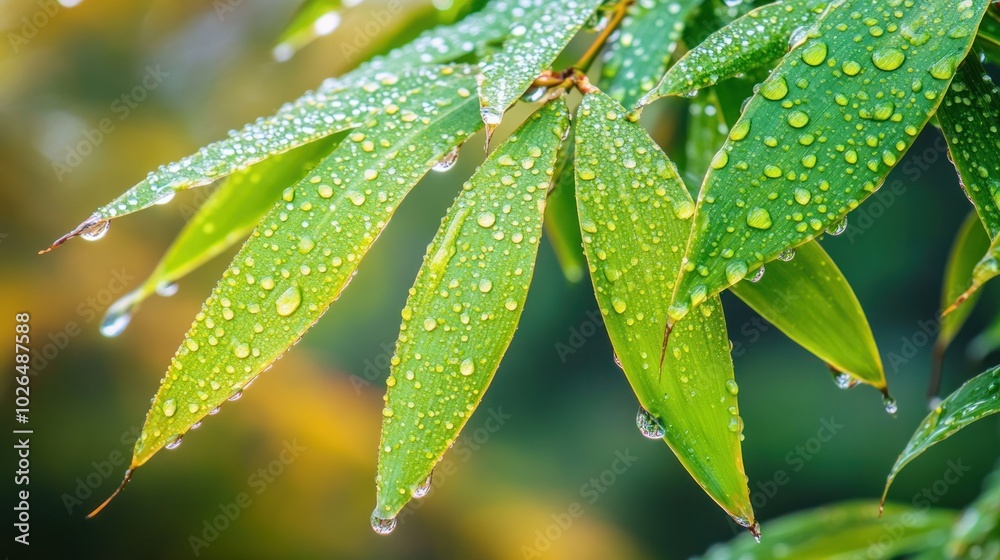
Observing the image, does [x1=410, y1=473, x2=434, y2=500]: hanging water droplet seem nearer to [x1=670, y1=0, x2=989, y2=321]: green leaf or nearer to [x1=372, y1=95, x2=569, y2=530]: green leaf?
[x1=372, y1=95, x2=569, y2=530]: green leaf

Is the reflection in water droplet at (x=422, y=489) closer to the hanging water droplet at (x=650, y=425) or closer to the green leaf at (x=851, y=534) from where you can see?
the hanging water droplet at (x=650, y=425)

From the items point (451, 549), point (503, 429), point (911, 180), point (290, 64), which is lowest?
point (451, 549)

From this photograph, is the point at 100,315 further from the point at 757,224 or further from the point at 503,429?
the point at 757,224

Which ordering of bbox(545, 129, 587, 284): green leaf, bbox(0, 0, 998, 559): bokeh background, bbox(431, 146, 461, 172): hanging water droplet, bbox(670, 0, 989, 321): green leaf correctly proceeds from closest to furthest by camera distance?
bbox(670, 0, 989, 321): green leaf → bbox(431, 146, 461, 172): hanging water droplet → bbox(545, 129, 587, 284): green leaf → bbox(0, 0, 998, 559): bokeh background

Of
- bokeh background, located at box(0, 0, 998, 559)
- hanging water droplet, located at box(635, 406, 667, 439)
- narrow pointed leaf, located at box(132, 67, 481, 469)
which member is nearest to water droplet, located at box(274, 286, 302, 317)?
narrow pointed leaf, located at box(132, 67, 481, 469)

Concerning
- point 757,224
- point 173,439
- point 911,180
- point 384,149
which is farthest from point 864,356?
point 911,180

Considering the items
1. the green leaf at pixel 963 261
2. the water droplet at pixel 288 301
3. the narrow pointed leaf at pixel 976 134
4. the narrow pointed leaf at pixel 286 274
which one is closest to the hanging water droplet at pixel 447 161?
the narrow pointed leaf at pixel 286 274

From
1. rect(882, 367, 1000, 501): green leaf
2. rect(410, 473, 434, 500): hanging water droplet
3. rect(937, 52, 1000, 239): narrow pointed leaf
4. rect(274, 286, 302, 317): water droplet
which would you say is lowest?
rect(410, 473, 434, 500): hanging water droplet
